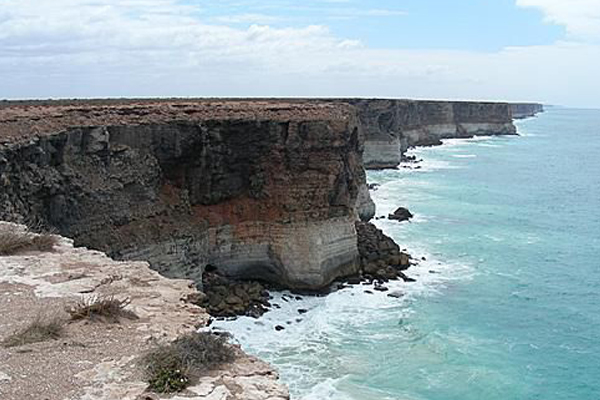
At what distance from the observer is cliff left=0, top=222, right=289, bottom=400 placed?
28.2 feet

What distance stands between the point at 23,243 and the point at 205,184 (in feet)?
56.9

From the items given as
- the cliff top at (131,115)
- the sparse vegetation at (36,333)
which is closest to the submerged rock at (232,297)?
the cliff top at (131,115)

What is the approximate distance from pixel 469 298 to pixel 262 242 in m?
10.5

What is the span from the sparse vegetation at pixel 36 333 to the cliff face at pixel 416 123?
55004 millimetres

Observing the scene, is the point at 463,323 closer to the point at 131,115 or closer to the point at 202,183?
the point at 202,183

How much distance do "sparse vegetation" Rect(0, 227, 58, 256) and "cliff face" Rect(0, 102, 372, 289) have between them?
32.8 feet

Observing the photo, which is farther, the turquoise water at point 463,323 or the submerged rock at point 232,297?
the submerged rock at point 232,297

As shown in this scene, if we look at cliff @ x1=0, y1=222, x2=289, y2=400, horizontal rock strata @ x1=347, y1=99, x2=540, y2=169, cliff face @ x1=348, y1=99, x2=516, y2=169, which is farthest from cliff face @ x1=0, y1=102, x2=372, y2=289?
cliff face @ x1=348, y1=99, x2=516, y2=169

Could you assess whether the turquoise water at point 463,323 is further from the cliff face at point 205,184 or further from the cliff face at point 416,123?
the cliff face at point 416,123

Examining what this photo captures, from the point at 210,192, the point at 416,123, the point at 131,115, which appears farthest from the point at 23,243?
the point at 416,123

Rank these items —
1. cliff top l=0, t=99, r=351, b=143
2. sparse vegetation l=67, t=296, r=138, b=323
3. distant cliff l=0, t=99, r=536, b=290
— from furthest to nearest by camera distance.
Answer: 1. cliff top l=0, t=99, r=351, b=143
2. distant cliff l=0, t=99, r=536, b=290
3. sparse vegetation l=67, t=296, r=138, b=323

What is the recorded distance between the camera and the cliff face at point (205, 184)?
26219 mm

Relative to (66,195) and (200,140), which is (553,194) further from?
(66,195)

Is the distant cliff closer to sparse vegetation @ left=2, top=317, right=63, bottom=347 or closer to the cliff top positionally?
the cliff top
